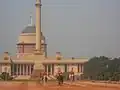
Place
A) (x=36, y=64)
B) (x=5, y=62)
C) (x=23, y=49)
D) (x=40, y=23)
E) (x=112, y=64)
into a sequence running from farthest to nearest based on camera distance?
(x=23, y=49), (x=5, y=62), (x=36, y=64), (x=40, y=23), (x=112, y=64)

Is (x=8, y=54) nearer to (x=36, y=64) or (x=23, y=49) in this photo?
(x=23, y=49)

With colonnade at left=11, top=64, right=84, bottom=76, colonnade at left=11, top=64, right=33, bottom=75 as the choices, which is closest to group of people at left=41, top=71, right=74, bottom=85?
colonnade at left=11, top=64, right=84, bottom=76

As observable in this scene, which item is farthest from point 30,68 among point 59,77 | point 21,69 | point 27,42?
point 59,77

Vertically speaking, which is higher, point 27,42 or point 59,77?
point 27,42

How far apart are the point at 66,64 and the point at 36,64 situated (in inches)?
734

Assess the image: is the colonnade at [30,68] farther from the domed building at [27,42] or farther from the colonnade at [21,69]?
the domed building at [27,42]

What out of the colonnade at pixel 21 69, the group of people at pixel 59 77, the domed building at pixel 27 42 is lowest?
the group of people at pixel 59 77

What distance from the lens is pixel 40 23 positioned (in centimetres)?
10138

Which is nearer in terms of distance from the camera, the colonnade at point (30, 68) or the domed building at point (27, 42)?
the colonnade at point (30, 68)

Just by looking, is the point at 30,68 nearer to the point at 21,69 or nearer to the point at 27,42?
the point at 21,69

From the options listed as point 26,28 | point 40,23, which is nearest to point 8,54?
point 26,28

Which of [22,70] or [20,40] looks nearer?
[22,70]

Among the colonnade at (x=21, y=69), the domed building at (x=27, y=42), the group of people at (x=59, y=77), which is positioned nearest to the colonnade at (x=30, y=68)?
the colonnade at (x=21, y=69)

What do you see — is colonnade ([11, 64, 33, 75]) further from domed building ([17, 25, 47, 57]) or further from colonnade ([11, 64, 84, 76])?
domed building ([17, 25, 47, 57])
